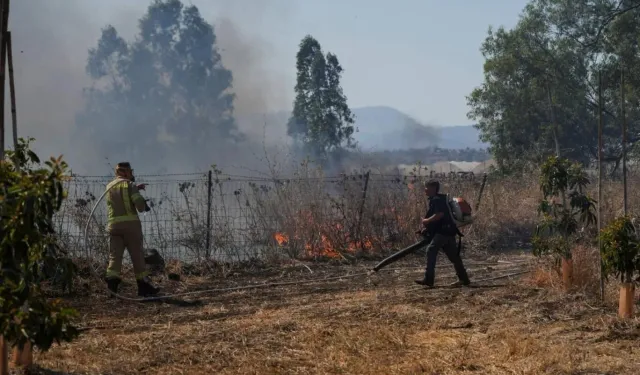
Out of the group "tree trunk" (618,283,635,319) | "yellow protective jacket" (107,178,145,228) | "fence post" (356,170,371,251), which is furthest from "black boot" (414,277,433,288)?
"fence post" (356,170,371,251)

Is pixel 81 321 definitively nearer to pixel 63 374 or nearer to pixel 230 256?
pixel 63 374

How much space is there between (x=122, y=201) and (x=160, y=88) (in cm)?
3982

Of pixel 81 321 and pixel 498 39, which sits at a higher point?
pixel 498 39

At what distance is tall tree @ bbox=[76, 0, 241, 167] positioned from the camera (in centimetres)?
4916

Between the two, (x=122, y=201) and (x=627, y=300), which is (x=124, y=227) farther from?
(x=627, y=300)

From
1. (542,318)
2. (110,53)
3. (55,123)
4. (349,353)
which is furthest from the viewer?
(110,53)

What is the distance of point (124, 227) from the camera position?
11.3 m

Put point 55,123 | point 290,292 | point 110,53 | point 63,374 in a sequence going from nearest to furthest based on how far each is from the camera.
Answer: point 63,374 → point 290,292 → point 55,123 → point 110,53

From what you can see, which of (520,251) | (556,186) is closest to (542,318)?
(556,186)

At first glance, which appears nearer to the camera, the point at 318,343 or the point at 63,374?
the point at 63,374

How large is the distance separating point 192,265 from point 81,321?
429cm

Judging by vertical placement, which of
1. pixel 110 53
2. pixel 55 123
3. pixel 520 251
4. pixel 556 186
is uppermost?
pixel 110 53

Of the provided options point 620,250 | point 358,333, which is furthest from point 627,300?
point 358,333

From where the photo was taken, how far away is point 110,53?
49438 mm
